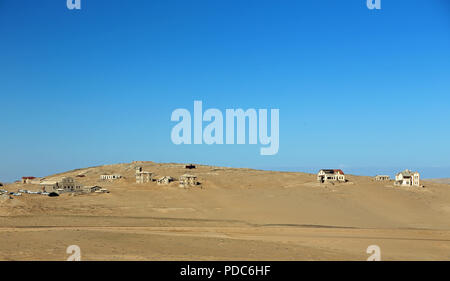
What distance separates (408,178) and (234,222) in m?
35.2

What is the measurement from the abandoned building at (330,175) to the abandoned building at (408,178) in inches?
344

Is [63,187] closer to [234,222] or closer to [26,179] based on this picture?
[234,222]

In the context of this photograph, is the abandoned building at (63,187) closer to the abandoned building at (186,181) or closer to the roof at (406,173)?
the abandoned building at (186,181)

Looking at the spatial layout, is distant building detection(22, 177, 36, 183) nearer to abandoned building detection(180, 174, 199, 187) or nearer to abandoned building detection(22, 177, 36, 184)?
abandoned building detection(22, 177, 36, 184)

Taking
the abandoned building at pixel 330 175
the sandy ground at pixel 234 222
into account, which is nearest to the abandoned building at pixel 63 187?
the sandy ground at pixel 234 222

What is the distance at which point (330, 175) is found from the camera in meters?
65.9

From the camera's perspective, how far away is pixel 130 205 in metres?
46.9

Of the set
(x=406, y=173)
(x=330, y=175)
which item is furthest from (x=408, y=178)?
(x=330, y=175)

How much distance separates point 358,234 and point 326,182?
31.2 m

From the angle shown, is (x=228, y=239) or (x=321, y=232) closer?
(x=228, y=239)

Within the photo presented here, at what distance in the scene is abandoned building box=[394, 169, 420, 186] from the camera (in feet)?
198

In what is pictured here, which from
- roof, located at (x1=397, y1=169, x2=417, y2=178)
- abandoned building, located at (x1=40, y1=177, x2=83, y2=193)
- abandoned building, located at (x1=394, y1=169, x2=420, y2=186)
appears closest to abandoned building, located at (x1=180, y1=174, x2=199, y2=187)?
abandoned building, located at (x1=40, y1=177, x2=83, y2=193)
